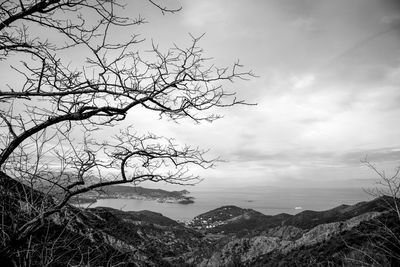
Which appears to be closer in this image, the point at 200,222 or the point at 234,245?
the point at 234,245

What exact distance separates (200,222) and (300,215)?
74.4 metres

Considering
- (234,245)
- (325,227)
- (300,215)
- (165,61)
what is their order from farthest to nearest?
(300,215), (234,245), (325,227), (165,61)

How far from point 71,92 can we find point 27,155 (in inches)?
36.1

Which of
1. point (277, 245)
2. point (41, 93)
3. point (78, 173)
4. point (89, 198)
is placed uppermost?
point (41, 93)

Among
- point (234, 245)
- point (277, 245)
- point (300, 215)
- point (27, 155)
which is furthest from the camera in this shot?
point (300, 215)

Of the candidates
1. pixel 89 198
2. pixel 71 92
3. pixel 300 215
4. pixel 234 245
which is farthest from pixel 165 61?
pixel 300 215

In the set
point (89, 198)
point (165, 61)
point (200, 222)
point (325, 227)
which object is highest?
point (165, 61)

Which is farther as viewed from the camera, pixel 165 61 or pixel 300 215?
pixel 300 215

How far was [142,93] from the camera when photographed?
346cm

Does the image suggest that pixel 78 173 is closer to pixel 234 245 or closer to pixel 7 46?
pixel 7 46

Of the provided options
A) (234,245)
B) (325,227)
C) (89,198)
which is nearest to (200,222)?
(234,245)

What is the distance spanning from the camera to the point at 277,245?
75125 mm

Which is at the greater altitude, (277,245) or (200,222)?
(277,245)

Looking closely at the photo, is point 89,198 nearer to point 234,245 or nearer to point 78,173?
point 78,173
